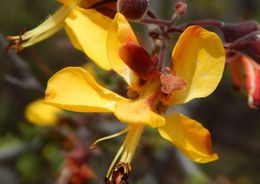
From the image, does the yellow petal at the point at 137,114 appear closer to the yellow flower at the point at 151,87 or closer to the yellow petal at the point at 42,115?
the yellow flower at the point at 151,87

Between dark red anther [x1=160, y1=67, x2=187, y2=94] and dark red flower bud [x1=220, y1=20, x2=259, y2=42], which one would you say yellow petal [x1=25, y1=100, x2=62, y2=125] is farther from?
dark red anther [x1=160, y1=67, x2=187, y2=94]

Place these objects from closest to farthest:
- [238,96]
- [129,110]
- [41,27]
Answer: [129,110] < [41,27] < [238,96]

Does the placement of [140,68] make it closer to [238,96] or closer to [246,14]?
[246,14]

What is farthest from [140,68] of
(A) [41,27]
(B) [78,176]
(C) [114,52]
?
(B) [78,176]

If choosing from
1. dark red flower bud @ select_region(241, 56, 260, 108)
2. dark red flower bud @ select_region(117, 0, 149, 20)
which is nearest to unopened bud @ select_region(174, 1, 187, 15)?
dark red flower bud @ select_region(117, 0, 149, 20)

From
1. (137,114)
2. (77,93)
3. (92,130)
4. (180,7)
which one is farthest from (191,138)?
(92,130)

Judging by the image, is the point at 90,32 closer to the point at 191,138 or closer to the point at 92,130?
the point at 191,138
